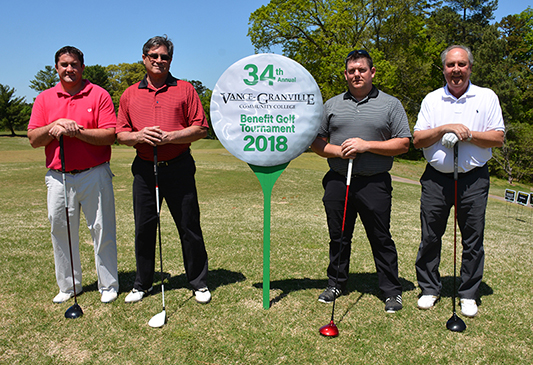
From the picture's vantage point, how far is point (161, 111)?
357 centimetres

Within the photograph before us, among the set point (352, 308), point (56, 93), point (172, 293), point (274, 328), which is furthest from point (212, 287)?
point (56, 93)

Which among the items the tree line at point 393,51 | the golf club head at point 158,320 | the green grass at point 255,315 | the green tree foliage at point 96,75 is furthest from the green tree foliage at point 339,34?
the green tree foliage at point 96,75

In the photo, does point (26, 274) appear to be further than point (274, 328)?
Yes

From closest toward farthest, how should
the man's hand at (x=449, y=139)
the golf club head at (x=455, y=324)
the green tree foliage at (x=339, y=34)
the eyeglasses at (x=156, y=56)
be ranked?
the golf club head at (x=455, y=324)
the man's hand at (x=449, y=139)
the eyeglasses at (x=156, y=56)
the green tree foliage at (x=339, y=34)

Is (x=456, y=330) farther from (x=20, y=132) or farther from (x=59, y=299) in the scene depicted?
(x=20, y=132)

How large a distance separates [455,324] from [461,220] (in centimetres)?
96

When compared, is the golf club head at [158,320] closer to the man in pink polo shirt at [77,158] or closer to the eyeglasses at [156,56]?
the man in pink polo shirt at [77,158]

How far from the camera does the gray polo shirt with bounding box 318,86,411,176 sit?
344 cm

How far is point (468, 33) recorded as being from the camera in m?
39.5

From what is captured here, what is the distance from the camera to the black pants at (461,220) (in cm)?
354

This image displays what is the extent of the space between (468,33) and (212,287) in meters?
44.1

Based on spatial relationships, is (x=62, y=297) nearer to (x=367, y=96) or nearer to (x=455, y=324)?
(x=367, y=96)

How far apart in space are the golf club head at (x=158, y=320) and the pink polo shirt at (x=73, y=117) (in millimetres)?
1495

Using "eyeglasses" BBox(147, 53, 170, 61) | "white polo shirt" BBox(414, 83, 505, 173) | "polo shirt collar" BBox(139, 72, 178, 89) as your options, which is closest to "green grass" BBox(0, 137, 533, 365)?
"white polo shirt" BBox(414, 83, 505, 173)
